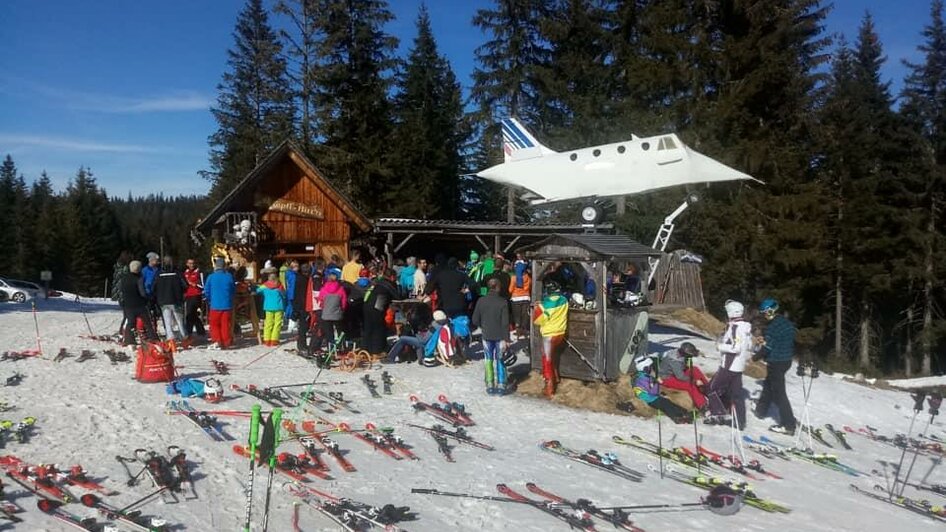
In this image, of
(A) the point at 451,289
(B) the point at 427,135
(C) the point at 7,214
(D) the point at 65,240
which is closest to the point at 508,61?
(B) the point at 427,135

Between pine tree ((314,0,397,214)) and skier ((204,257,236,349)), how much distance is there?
1969 centimetres

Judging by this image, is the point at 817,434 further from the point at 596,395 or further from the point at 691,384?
the point at 596,395

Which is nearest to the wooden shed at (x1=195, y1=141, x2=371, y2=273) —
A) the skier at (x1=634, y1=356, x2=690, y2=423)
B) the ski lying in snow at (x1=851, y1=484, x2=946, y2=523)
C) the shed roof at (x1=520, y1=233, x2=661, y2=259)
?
the shed roof at (x1=520, y1=233, x2=661, y2=259)

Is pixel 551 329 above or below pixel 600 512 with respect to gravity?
above

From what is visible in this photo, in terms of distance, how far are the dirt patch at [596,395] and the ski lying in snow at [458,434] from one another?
2.41 m

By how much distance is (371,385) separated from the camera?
1030cm

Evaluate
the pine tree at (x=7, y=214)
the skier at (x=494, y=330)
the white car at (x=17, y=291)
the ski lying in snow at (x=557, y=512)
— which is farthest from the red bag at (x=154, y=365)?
the pine tree at (x=7, y=214)

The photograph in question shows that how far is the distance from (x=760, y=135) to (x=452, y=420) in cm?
2190

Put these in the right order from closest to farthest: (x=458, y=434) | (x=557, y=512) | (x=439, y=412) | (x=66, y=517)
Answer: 1. (x=66, y=517)
2. (x=557, y=512)
3. (x=458, y=434)
4. (x=439, y=412)

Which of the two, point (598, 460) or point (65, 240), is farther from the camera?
point (65, 240)

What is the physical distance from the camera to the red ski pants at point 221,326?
12.5 m

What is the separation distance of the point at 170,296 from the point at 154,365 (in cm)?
250

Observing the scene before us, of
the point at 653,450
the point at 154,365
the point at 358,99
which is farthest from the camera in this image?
the point at 358,99

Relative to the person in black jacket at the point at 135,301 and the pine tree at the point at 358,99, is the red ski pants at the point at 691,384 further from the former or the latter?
the pine tree at the point at 358,99
